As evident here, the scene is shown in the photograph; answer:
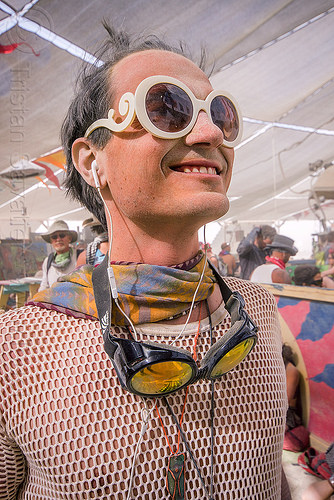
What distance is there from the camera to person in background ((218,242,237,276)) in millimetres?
4758

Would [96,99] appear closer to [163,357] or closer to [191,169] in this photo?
[191,169]

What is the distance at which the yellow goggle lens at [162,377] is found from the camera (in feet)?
1.98

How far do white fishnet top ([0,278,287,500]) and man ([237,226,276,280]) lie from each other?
10.2 feet

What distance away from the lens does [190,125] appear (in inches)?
27.0

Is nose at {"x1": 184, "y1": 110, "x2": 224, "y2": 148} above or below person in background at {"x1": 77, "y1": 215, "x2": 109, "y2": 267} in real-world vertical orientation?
above

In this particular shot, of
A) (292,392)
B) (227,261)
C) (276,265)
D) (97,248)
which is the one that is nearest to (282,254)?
(276,265)

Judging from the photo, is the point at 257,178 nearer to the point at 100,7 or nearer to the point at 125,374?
the point at 100,7

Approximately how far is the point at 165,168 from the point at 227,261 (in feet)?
14.5

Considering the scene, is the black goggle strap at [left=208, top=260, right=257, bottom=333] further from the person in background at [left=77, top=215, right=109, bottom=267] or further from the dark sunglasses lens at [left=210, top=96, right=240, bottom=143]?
the person in background at [left=77, top=215, right=109, bottom=267]

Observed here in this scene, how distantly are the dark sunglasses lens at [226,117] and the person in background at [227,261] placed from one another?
386 centimetres

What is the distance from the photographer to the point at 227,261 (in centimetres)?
502

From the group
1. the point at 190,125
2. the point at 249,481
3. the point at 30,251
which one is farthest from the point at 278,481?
the point at 30,251


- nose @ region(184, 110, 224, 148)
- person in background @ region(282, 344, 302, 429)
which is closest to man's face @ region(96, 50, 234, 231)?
nose @ region(184, 110, 224, 148)

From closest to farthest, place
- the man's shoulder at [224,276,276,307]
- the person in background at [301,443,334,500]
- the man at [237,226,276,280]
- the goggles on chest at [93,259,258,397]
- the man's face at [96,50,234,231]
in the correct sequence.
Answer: the goggles on chest at [93,259,258,397] → the man's face at [96,50,234,231] → the man's shoulder at [224,276,276,307] → the person in background at [301,443,334,500] → the man at [237,226,276,280]
